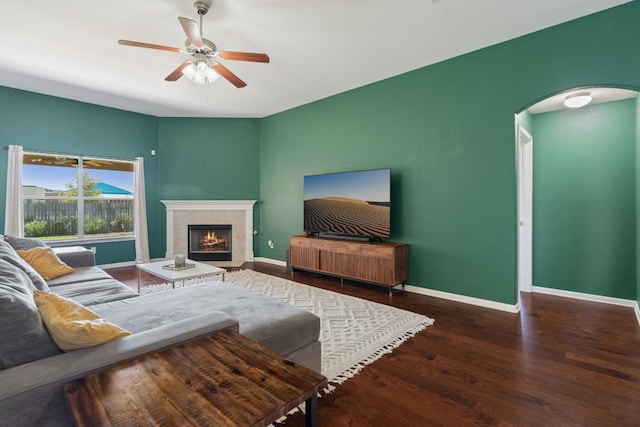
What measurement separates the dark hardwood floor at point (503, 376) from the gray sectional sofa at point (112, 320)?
445mm

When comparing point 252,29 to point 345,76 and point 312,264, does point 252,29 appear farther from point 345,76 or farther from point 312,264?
point 312,264

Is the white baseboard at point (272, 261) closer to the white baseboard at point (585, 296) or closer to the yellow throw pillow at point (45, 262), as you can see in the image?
the yellow throw pillow at point (45, 262)

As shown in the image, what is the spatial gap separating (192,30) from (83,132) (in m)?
4.10

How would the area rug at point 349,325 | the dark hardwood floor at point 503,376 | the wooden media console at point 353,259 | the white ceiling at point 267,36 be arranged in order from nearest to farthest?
the dark hardwood floor at point 503,376, the area rug at point 349,325, the white ceiling at point 267,36, the wooden media console at point 353,259

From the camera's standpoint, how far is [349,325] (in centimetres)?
290

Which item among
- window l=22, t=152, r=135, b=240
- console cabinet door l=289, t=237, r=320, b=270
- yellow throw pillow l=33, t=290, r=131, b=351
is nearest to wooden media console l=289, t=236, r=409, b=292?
Result: console cabinet door l=289, t=237, r=320, b=270

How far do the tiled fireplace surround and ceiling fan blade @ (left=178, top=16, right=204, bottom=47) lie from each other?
3.83m

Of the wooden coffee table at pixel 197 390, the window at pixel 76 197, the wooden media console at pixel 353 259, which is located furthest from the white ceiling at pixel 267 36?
the wooden coffee table at pixel 197 390

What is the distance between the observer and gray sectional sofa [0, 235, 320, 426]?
1.02m

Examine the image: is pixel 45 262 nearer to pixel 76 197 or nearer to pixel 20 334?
pixel 20 334

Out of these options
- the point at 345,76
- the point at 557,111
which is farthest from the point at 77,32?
the point at 557,111

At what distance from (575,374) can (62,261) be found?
4650mm

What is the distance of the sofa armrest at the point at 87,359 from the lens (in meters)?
0.99

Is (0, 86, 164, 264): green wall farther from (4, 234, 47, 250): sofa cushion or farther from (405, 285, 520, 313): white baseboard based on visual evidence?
(405, 285, 520, 313): white baseboard
